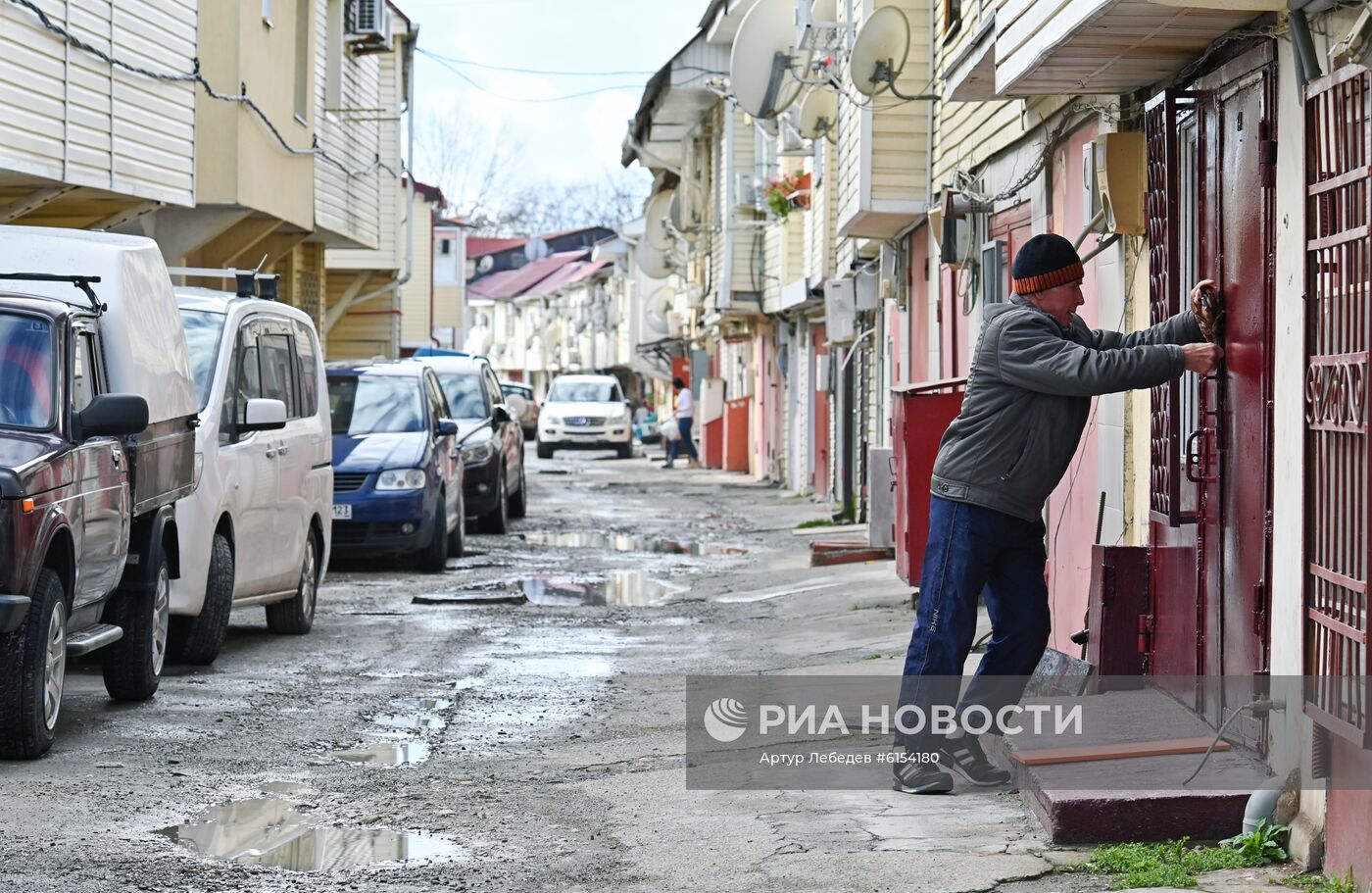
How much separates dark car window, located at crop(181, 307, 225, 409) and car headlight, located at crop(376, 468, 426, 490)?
4.80 m

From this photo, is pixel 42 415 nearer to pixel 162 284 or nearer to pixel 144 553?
pixel 144 553

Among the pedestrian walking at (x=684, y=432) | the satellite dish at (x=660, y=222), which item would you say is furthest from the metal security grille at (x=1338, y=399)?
the satellite dish at (x=660, y=222)

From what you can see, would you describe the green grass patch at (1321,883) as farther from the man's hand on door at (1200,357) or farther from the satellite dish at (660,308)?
the satellite dish at (660,308)

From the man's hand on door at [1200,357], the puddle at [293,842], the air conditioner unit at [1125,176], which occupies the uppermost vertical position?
the air conditioner unit at [1125,176]

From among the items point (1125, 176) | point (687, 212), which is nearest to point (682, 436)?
point (687, 212)

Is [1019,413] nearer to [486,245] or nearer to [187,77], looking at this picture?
[187,77]

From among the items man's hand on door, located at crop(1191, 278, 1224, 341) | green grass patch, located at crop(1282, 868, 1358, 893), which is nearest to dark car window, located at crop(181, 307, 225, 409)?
man's hand on door, located at crop(1191, 278, 1224, 341)

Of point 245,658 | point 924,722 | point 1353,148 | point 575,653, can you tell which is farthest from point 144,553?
point 1353,148

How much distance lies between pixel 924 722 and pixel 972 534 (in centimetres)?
68

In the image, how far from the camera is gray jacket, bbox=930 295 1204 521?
21.2 ft

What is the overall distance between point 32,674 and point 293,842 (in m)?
1.65

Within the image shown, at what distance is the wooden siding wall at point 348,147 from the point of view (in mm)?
24438

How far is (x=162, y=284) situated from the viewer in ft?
31.4

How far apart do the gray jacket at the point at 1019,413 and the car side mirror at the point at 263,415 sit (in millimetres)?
5180
